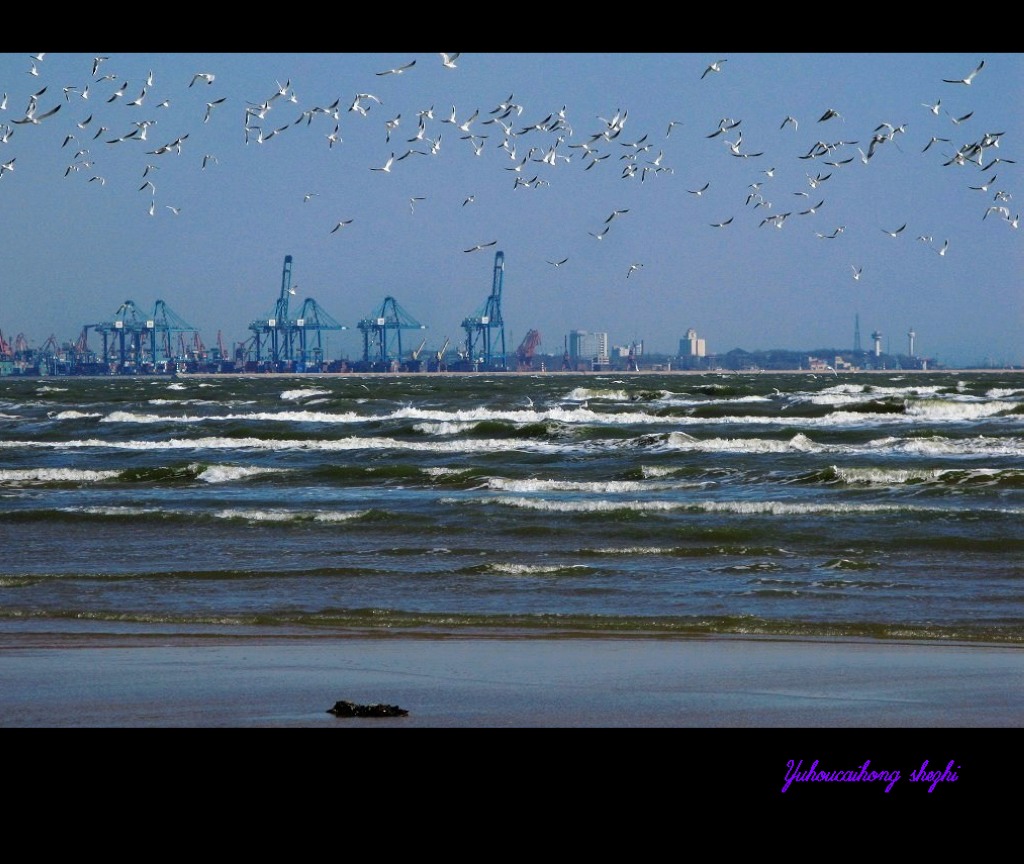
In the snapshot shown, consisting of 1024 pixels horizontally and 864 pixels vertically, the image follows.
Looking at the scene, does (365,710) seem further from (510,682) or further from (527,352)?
(527,352)

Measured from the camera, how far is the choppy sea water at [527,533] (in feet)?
27.9

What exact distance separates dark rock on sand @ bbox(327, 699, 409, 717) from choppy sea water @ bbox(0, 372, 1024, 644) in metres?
2.59

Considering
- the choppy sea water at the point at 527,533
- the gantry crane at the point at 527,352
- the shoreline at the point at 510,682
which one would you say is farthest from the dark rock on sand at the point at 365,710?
the gantry crane at the point at 527,352

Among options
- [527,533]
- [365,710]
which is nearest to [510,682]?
[365,710]

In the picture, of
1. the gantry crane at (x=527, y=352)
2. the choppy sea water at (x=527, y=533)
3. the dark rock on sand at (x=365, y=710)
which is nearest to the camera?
the dark rock on sand at (x=365, y=710)

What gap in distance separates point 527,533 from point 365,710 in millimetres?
7863

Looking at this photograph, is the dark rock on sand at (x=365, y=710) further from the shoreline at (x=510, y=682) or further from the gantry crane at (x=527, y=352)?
the gantry crane at (x=527, y=352)

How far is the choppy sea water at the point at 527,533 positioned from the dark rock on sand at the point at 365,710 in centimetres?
259

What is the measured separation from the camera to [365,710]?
205 inches

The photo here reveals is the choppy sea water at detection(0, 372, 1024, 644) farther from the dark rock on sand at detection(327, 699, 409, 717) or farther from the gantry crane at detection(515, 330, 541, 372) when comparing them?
the gantry crane at detection(515, 330, 541, 372)

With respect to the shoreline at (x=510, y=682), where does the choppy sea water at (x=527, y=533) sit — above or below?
below
